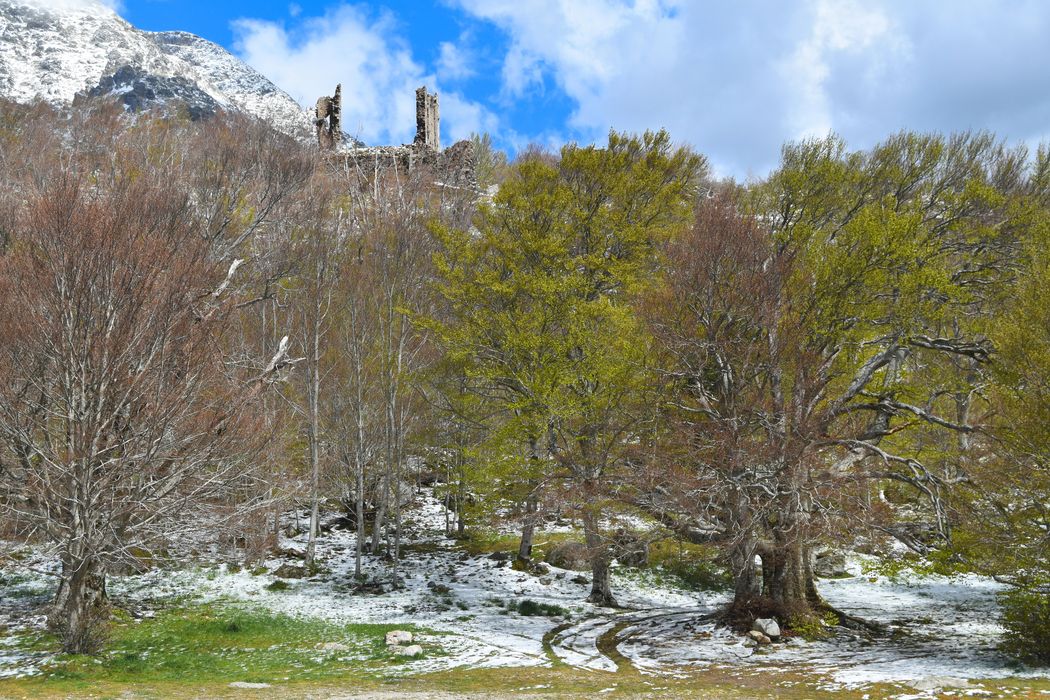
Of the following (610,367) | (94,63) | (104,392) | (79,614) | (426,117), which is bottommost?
(79,614)

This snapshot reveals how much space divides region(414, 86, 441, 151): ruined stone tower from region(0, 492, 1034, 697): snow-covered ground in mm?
40562

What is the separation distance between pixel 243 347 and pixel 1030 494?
1910 centimetres

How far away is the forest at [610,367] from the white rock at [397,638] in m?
3.81

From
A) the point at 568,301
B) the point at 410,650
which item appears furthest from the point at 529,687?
the point at 568,301

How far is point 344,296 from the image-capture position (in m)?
23.9

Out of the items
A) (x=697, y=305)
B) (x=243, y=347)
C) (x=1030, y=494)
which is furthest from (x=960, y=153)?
(x=243, y=347)

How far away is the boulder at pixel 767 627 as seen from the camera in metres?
14.5

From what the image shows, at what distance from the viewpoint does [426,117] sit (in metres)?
58.4

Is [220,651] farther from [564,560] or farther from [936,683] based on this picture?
[936,683]

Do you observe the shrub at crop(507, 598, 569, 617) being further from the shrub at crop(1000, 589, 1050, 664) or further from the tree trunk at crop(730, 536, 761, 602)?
the shrub at crop(1000, 589, 1050, 664)

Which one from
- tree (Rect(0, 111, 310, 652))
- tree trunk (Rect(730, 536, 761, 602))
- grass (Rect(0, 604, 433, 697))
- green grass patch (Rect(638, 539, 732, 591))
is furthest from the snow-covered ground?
tree (Rect(0, 111, 310, 652))

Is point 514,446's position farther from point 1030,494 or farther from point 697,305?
point 1030,494

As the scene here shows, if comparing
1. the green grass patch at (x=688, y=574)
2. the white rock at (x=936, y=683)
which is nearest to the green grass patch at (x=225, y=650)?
the white rock at (x=936, y=683)

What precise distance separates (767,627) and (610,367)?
20.2 feet
